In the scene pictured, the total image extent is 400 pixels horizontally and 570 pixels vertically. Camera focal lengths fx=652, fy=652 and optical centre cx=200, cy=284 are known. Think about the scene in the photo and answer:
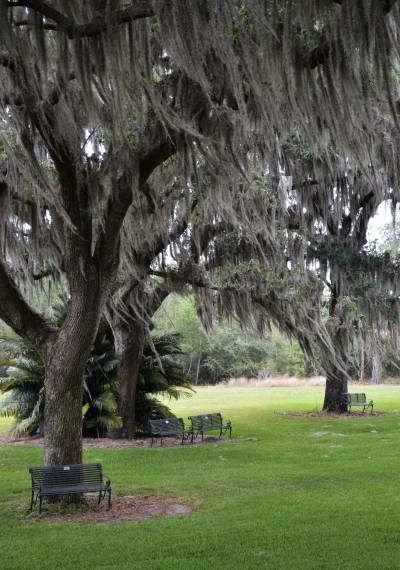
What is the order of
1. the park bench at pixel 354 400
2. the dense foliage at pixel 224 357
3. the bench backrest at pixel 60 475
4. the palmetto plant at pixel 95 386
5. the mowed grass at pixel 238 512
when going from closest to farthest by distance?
the mowed grass at pixel 238 512 → the bench backrest at pixel 60 475 → the palmetto plant at pixel 95 386 → the park bench at pixel 354 400 → the dense foliage at pixel 224 357

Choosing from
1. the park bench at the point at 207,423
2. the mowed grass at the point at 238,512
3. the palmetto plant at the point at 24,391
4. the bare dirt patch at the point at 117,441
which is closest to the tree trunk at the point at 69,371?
the mowed grass at the point at 238,512

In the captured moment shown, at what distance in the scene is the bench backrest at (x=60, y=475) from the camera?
7.41 m

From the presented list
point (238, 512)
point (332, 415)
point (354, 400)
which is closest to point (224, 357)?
point (354, 400)

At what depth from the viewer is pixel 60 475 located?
296 inches

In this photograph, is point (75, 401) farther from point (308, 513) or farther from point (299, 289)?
point (299, 289)

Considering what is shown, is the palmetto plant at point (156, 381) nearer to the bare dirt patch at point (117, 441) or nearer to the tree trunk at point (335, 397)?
the bare dirt patch at point (117, 441)

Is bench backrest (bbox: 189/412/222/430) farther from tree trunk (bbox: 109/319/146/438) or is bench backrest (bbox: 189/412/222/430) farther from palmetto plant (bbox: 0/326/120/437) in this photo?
palmetto plant (bbox: 0/326/120/437)

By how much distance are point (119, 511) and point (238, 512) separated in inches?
55.3

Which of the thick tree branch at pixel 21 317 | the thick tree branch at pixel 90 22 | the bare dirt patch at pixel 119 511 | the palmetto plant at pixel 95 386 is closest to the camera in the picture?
the thick tree branch at pixel 90 22

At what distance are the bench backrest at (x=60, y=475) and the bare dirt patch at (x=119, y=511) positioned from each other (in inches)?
13.1

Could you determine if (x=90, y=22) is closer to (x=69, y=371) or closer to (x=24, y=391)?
(x=69, y=371)

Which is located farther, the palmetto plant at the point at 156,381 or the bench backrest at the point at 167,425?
the palmetto plant at the point at 156,381

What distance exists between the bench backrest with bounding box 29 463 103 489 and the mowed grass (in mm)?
438

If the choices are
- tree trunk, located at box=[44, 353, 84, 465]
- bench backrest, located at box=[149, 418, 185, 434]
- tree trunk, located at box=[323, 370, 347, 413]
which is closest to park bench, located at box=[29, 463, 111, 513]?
tree trunk, located at box=[44, 353, 84, 465]
